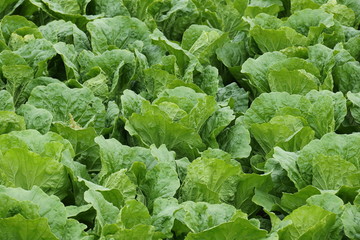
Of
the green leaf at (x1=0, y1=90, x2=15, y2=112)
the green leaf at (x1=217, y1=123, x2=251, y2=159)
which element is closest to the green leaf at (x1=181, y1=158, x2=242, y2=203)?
the green leaf at (x1=217, y1=123, x2=251, y2=159)

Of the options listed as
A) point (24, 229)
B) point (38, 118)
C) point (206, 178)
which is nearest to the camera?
point (24, 229)

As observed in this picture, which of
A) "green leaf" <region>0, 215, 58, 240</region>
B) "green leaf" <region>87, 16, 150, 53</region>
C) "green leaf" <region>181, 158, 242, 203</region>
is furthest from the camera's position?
"green leaf" <region>87, 16, 150, 53</region>

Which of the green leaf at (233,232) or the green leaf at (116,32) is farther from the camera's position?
the green leaf at (116,32)

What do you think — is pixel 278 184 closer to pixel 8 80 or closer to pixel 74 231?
pixel 74 231

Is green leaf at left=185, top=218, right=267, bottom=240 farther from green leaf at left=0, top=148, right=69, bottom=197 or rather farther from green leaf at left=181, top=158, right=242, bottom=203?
green leaf at left=0, top=148, right=69, bottom=197

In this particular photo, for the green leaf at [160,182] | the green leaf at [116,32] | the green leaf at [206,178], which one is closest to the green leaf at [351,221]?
the green leaf at [206,178]

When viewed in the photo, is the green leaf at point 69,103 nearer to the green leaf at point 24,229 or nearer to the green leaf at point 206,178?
the green leaf at point 206,178

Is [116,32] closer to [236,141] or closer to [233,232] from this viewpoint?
[236,141]

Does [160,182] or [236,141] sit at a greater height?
[160,182]

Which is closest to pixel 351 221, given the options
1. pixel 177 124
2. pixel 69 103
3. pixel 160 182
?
pixel 160 182
